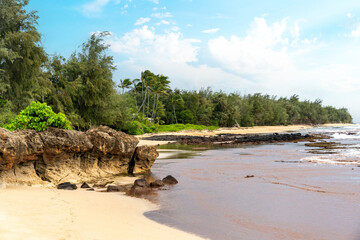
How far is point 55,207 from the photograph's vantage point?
739 centimetres

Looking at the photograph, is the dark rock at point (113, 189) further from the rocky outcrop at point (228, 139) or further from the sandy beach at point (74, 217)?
the rocky outcrop at point (228, 139)

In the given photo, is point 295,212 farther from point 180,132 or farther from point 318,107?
point 318,107

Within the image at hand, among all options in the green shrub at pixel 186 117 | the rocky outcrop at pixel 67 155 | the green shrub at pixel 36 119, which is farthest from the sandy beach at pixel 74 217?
the green shrub at pixel 186 117

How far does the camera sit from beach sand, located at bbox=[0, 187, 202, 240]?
545cm

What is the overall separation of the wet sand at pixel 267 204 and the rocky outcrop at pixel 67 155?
2777 mm

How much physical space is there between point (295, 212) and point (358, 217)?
5.12 feet

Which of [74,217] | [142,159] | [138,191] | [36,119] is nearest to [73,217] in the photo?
[74,217]

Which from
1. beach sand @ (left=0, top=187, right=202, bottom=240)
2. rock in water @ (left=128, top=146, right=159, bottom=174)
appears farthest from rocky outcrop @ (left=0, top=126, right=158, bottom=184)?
beach sand @ (left=0, top=187, right=202, bottom=240)

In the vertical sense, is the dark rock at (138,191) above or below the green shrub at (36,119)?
below

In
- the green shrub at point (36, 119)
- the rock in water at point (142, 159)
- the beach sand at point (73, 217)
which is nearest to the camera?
the beach sand at point (73, 217)

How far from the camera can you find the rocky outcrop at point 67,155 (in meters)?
9.66

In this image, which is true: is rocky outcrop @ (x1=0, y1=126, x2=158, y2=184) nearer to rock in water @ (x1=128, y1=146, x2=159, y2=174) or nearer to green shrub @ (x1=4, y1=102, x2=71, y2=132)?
rock in water @ (x1=128, y1=146, x2=159, y2=174)

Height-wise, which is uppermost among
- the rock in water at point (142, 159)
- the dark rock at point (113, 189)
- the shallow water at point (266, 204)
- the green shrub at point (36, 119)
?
the green shrub at point (36, 119)

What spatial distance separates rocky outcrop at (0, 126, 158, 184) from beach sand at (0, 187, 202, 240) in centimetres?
125
